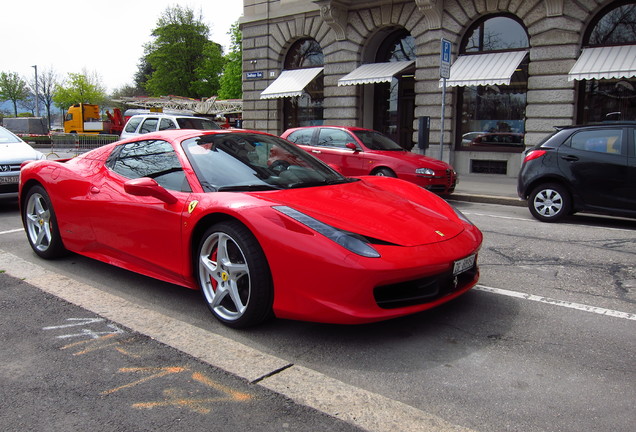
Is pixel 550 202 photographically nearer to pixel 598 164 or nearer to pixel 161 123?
pixel 598 164

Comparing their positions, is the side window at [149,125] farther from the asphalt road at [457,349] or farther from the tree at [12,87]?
the tree at [12,87]

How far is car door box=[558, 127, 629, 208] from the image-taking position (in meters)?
7.83

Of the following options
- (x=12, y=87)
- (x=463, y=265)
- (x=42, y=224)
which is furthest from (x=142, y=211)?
(x=12, y=87)

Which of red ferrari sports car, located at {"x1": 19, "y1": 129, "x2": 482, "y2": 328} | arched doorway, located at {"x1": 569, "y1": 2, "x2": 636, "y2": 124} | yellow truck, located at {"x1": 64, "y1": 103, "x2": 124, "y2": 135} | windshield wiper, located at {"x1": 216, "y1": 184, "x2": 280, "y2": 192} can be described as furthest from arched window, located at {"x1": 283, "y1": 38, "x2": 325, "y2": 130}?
yellow truck, located at {"x1": 64, "y1": 103, "x2": 124, "y2": 135}

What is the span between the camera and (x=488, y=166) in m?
16.0

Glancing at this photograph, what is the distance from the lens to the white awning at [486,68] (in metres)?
14.7

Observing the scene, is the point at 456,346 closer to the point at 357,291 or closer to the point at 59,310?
the point at 357,291

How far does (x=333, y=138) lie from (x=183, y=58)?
5340 cm

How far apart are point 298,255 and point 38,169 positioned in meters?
3.40

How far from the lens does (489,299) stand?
13.5 ft

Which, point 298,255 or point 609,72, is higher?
point 609,72

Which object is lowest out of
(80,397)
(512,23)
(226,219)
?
(80,397)

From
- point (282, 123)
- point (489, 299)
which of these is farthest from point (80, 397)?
point (282, 123)

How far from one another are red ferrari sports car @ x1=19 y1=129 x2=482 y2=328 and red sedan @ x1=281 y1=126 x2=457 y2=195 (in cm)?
592
